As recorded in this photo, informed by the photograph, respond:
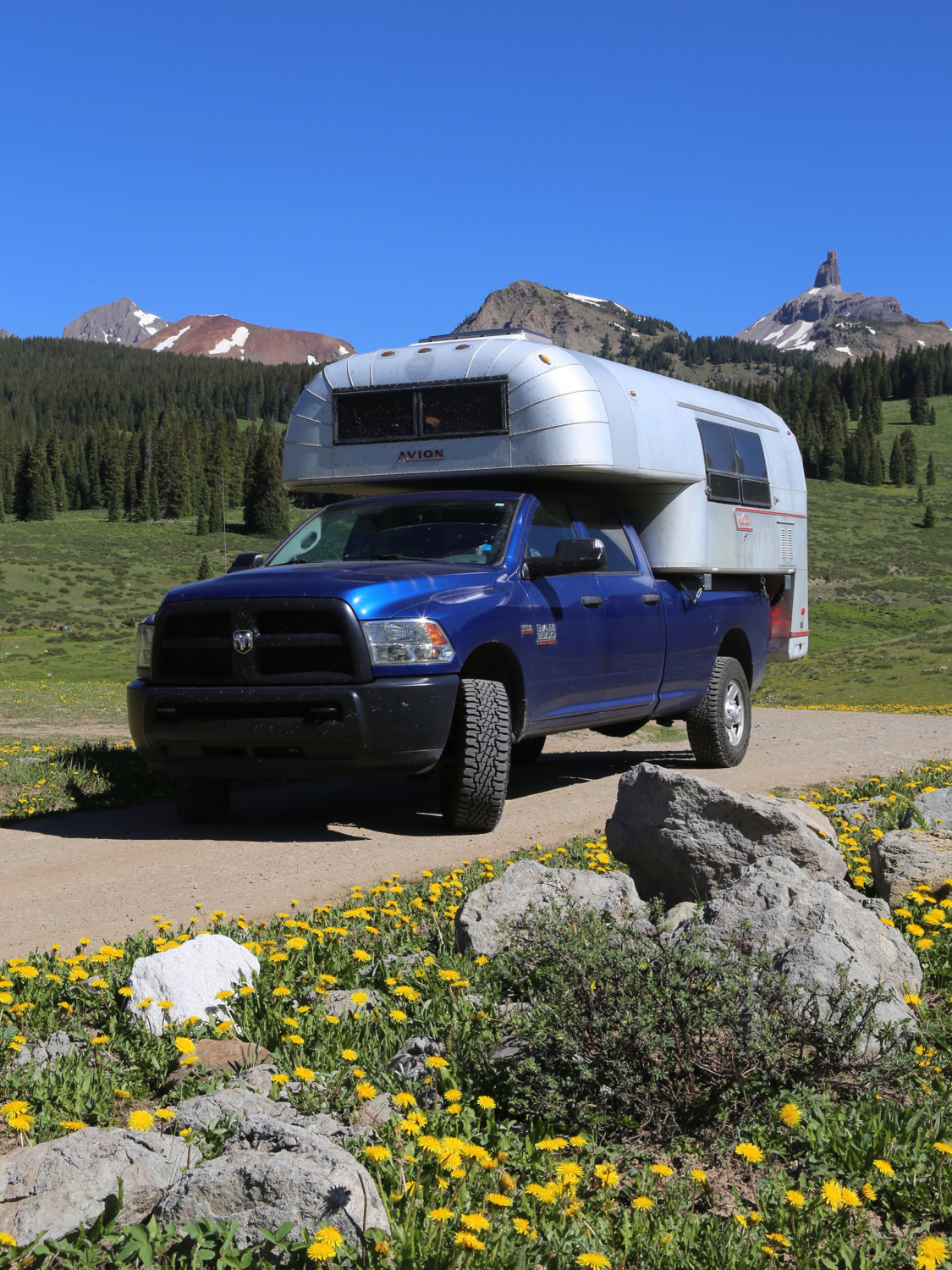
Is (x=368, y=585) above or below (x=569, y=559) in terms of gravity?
below

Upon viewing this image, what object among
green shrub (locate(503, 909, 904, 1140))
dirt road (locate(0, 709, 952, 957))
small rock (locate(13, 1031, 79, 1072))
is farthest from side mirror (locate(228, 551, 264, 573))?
green shrub (locate(503, 909, 904, 1140))

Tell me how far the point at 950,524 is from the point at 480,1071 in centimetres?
12317

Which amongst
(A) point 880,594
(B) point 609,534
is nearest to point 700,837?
(B) point 609,534

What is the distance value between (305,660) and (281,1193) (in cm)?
483

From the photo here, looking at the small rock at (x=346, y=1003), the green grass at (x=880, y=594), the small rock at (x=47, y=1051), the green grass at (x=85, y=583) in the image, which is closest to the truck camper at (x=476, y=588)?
the small rock at (x=346, y=1003)

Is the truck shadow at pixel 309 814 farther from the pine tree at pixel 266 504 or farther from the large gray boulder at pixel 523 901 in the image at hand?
the pine tree at pixel 266 504

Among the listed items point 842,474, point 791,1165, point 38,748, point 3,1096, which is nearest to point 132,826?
point 38,748

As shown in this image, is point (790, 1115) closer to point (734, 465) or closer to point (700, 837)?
point (700, 837)

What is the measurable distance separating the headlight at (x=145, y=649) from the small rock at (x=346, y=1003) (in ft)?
13.6

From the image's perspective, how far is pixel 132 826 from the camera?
26.0 feet

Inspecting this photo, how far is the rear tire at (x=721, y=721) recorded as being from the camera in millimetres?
10836

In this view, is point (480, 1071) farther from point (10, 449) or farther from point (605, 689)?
point (10, 449)

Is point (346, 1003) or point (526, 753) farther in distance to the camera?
point (526, 753)

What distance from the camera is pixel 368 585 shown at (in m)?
7.06
